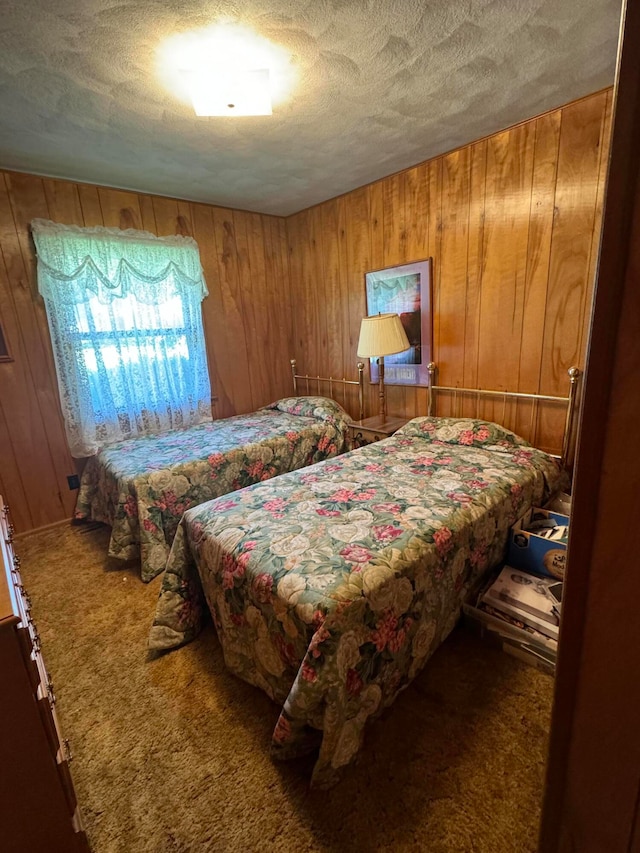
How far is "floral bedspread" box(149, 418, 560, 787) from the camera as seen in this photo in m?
1.16

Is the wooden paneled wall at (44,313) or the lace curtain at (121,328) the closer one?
the wooden paneled wall at (44,313)

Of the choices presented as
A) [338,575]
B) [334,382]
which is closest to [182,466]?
[338,575]

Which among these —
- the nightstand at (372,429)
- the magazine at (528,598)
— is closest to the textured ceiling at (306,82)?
the nightstand at (372,429)

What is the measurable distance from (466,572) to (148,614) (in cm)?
158

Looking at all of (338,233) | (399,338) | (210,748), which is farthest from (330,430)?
(210,748)

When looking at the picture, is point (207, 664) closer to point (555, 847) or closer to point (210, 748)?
point (210, 748)

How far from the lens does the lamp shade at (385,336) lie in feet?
9.16

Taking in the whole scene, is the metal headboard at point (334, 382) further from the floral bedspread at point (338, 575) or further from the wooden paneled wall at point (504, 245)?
the floral bedspread at point (338, 575)

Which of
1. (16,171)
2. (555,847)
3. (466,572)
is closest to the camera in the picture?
(555,847)

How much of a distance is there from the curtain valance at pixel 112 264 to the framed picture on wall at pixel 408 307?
1491mm

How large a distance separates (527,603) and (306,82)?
8.21 ft

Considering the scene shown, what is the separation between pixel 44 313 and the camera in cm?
273

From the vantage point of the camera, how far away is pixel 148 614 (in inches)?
79.6

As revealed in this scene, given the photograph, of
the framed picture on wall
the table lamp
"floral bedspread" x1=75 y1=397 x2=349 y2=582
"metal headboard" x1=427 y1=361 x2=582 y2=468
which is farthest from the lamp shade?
"floral bedspread" x1=75 y1=397 x2=349 y2=582
